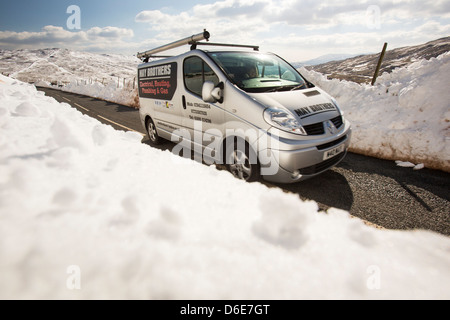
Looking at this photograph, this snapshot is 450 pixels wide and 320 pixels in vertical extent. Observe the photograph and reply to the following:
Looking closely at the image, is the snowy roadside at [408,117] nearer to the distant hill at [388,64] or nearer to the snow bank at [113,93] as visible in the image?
the snow bank at [113,93]

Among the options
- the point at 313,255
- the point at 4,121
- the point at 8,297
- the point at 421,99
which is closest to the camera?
the point at 8,297

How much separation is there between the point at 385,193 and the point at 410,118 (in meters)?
2.29

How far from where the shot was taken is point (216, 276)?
109 centimetres

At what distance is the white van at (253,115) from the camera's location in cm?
288

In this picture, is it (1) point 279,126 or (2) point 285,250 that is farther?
(1) point 279,126

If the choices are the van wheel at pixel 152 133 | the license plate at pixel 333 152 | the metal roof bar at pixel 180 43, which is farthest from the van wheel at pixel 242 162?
the van wheel at pixel 152 133

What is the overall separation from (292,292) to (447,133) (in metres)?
4.71

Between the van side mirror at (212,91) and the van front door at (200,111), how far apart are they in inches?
5.0

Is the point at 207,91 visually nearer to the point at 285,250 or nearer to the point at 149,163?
the point at 149,163


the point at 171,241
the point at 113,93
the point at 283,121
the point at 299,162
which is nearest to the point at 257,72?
the point at 283,121

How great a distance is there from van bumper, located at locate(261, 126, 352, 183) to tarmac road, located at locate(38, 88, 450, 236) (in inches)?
15.6

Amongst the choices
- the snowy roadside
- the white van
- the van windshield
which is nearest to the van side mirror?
the white van

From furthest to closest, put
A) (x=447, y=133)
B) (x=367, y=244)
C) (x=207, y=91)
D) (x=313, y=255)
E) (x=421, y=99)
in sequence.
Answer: (x=421, y=99), (x=447, y=133), (x=207, y=91), (x=367, y=244), (x=313, y=255)

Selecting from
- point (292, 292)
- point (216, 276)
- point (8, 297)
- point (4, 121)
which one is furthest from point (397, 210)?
point (4, 121)
